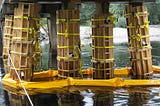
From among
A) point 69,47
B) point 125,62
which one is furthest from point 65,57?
point 125,62

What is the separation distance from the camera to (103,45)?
20.8 m

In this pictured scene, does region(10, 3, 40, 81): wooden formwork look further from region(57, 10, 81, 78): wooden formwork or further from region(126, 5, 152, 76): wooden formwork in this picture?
region(126, 5, 152, 76): wooden formwork

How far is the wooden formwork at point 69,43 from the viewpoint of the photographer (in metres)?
20.6

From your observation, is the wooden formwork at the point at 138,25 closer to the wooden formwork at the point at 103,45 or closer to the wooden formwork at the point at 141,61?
the wooden formwork at the point at 141,61

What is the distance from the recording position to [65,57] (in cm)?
2083

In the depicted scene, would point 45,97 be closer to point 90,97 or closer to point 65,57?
point 90,97

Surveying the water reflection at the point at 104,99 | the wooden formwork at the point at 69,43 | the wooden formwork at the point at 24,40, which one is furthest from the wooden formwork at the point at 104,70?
the wooden formwork at the point at 24,40

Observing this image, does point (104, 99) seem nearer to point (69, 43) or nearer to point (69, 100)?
point (69, 100)

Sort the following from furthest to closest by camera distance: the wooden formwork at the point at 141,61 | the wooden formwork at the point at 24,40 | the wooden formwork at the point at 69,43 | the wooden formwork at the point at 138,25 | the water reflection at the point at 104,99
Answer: the wooden formwork at the point at 141,61, the wooden formwork at the point at 138,25, the wooden formwork at the point at 69,43, the wooden formwork at the point at 24,40, the water reflection at the point at 104,99

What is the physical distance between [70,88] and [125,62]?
13.9 m

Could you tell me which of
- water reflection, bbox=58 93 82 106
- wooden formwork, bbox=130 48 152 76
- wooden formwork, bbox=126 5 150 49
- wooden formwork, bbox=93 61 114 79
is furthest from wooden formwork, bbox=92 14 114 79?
water reflection, bbox=58 93 82 106

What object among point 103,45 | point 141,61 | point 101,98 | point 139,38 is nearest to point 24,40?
point 103,45

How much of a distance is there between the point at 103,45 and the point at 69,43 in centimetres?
184

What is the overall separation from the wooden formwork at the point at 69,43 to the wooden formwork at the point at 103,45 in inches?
38.6
